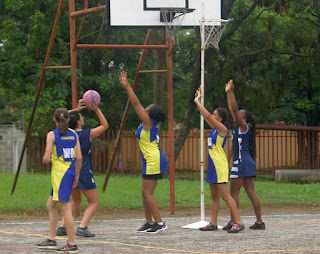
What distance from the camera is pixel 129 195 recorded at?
16.4 m

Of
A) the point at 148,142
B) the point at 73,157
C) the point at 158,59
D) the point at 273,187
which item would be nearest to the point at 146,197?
the point at 148,142

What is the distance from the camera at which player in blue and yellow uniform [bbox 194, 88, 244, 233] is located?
34.7 feet

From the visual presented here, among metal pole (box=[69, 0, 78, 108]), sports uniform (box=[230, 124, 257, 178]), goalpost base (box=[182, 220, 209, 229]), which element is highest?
A: metal pole (box=[69, 0, 78, 108])

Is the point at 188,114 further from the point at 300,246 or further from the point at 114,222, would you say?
the point at 300,246

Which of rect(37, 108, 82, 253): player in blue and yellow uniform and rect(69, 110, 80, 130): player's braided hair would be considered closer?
rect(37, 108, 82, 253): player in blue and yellow uniform

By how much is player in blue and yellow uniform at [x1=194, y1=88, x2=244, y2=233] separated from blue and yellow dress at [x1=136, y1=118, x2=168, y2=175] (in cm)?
71

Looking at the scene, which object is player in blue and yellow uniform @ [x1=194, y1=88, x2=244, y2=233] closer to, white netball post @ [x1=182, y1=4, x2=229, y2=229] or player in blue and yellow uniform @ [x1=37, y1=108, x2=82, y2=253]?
white netball post @ [x1=182, y1=4, x2=229, y2=229]

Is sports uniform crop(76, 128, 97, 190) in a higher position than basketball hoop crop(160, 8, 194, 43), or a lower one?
lower

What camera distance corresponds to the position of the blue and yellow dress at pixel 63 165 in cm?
884

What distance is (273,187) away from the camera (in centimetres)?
1983

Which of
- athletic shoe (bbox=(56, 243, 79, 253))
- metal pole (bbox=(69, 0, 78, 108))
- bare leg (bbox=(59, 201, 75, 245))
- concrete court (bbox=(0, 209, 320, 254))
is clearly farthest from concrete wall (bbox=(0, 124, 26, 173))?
athletic shoe (bbox=(56, 243, 79, 253))

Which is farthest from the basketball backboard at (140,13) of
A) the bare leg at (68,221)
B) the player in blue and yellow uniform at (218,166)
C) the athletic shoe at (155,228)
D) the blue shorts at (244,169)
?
the bare leg at (68,221)

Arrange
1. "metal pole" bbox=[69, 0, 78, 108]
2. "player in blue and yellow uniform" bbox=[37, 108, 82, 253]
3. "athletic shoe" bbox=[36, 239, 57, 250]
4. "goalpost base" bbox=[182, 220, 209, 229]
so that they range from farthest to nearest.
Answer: "metal pole" bbox=[69, 0, 78, 108] < "goalpost base" bbox=[182, 220, 209, 229] < "athletic shoe" bbox=[36, 239, 57, 250] < "player in blue and yellow uniform" bbox=[37, 108, 82, 253]

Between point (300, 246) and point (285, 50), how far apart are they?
59.6 ft
